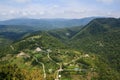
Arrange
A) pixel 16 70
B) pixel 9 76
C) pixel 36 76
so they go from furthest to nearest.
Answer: pixel 36 76 → pixel 16 70 → pixel 9 76

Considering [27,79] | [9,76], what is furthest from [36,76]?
[9,76]

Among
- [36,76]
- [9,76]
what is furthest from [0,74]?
[36,76]

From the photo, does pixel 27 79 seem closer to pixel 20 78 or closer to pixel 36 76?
pixel 20 78

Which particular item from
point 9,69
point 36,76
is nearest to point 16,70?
point 9,69

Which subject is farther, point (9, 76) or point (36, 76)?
point (36, 76)

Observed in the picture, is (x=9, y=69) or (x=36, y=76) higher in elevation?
(x=9, y=69)

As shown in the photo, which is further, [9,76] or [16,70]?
[16,70]

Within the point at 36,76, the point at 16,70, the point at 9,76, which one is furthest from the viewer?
the point at 36,76
